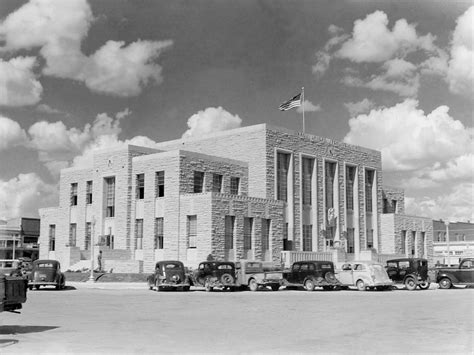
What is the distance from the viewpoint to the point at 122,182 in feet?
168

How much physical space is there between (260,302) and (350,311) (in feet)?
17.0

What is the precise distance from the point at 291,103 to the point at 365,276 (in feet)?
72.4

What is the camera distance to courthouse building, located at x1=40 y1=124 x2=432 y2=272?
46625 mm

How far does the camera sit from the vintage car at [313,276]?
33656 mm

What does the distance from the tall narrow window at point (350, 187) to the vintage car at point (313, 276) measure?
26318mm

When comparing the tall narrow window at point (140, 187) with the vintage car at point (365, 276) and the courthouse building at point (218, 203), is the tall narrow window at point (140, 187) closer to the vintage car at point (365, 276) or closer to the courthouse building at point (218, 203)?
the courthouse building at point (218, 203)

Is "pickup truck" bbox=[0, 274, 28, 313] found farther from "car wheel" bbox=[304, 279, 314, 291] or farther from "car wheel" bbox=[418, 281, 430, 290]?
"car wheel" bbox=[418, 281, 430, 290]

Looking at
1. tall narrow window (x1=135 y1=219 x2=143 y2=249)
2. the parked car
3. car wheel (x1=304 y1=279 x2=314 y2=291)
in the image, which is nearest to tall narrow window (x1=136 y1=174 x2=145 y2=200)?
tall narrow window (x1=135 y1=219 x2=143 y2=249)

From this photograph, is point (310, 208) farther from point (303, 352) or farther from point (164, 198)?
point (303, 352)

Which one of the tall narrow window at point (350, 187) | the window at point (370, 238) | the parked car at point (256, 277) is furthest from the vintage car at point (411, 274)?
the window at point (370, 238)

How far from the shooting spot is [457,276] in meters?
36.8

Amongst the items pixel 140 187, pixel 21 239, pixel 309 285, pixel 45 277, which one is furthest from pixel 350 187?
pixel 21 239

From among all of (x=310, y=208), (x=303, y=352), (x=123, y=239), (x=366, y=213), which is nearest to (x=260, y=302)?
(x=303, y=352)

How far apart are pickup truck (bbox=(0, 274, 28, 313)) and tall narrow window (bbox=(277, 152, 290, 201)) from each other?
38.1 meters
